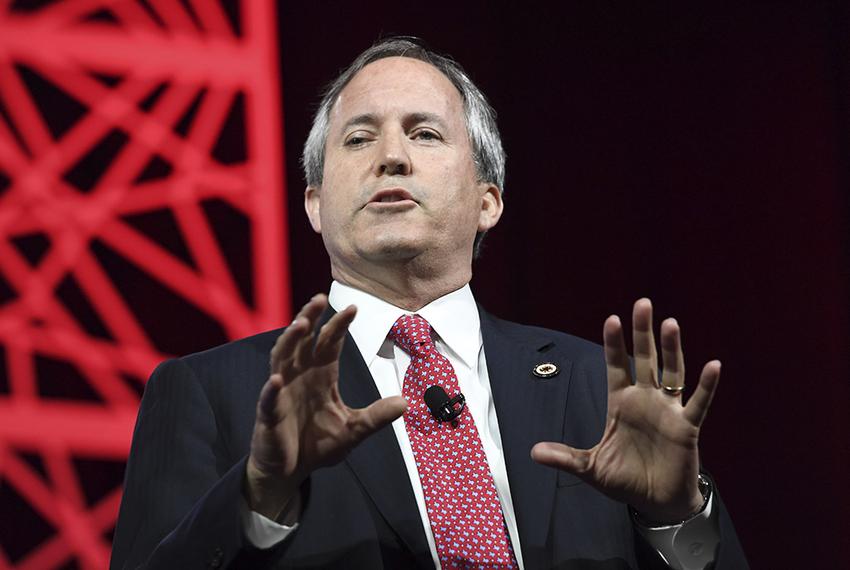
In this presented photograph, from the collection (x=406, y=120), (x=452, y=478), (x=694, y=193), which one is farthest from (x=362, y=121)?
(x=694, y=193)

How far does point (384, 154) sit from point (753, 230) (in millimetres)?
1234

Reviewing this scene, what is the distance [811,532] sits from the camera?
261 cm

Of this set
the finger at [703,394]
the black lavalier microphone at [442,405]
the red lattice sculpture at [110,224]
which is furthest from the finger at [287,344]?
the red lattice sculpture at [110,224]

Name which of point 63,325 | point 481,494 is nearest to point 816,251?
point 481,494

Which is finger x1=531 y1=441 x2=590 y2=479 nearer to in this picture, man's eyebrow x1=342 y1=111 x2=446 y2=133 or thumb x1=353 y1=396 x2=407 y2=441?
thumb x1=353 y1=396 x2=407 y2=441

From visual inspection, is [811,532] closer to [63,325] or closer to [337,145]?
[337,145]

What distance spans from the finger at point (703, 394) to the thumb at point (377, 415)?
15.2 inches

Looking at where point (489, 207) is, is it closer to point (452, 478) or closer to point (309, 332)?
point (452, 478)

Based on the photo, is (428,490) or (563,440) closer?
(428,490)

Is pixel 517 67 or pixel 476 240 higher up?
pixel 517 67

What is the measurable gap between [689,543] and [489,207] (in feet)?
Result: 3.03

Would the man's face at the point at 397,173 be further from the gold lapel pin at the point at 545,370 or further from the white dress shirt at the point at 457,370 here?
the gold lapel pin at the point at 545,370

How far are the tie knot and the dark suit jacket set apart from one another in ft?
0.28

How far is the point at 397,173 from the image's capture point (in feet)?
6.39
